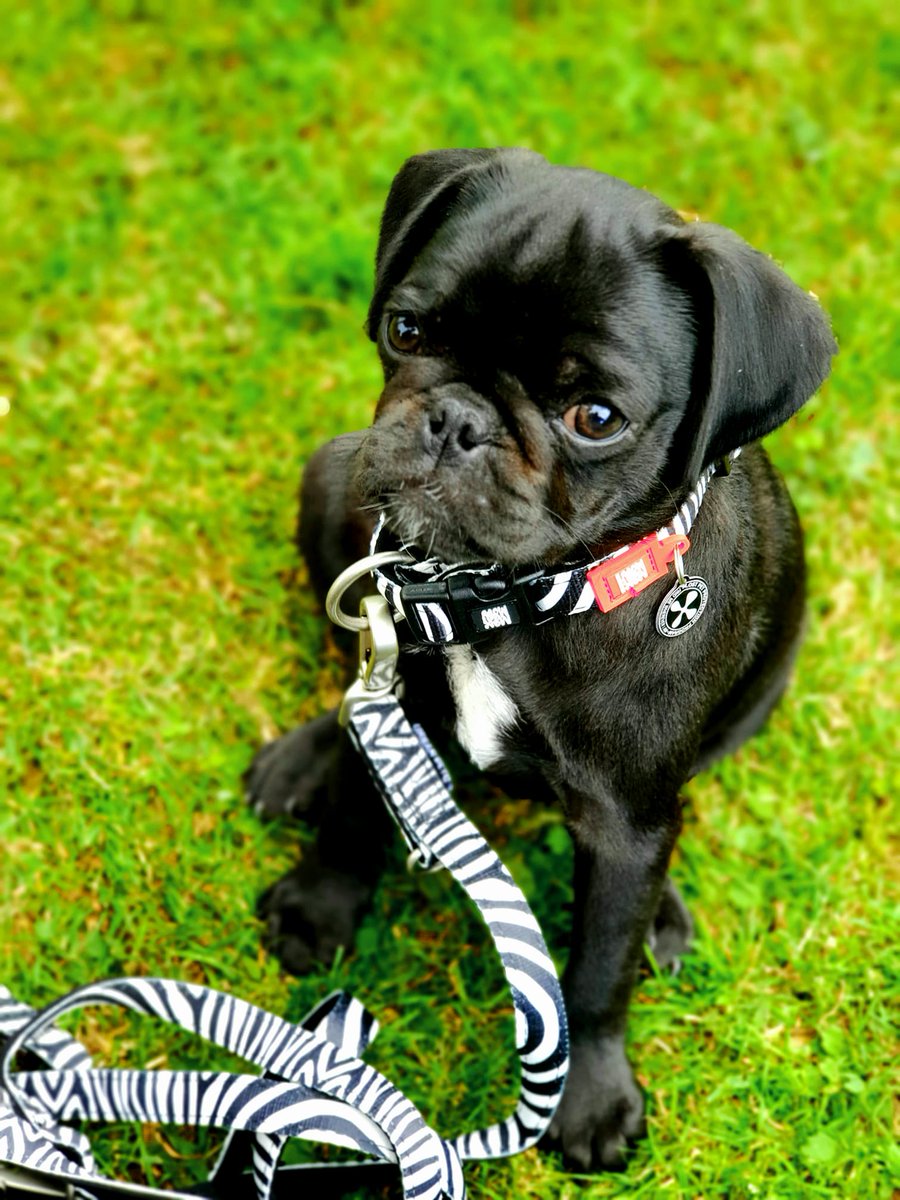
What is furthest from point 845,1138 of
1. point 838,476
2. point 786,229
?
point 786,229

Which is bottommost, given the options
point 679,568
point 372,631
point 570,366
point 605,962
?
point 605,962

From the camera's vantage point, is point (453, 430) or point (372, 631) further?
point (372, 631)

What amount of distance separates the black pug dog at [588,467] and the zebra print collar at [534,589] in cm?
4

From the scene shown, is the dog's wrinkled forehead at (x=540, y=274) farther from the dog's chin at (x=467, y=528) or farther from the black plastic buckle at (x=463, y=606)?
the black plastic buckle at (x=463, y=606)

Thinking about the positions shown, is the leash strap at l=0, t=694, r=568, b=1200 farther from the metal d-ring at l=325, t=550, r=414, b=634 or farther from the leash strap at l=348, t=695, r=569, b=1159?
the metal d-ring at l=325, t=550, r=414, b=634

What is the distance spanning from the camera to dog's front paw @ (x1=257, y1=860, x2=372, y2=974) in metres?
3.48

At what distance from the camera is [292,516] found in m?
4.35

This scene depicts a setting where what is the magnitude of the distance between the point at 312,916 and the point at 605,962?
89 cm

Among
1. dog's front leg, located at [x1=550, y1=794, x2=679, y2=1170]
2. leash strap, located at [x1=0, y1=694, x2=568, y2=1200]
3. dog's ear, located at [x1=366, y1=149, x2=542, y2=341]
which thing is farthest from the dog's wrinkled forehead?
dog's front leg, located at [x1=550, y1=794, x2=679, y2=1170]

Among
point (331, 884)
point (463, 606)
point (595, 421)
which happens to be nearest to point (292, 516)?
point (331, 884)

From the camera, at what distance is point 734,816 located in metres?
3.85

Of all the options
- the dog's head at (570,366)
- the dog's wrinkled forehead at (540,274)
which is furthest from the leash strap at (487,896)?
the dog's wrinkled forehead at (540,274)

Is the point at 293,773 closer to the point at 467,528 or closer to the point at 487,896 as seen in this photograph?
the point at 487,896

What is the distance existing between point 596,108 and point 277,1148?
4.32 meters
